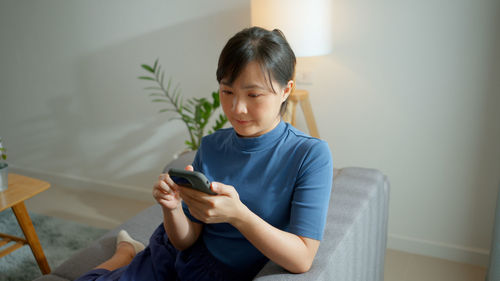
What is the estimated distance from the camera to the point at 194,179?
879 millimetres

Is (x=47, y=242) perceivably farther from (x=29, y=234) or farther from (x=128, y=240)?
(x=128, y=240)

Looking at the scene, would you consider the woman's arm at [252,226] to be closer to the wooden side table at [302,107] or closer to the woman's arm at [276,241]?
the woman's arm at [276,241]

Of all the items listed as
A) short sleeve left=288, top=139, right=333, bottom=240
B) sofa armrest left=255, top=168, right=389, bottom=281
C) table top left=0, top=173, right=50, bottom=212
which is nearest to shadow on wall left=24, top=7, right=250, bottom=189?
table top left=0, top=173, right=50, bottom=212

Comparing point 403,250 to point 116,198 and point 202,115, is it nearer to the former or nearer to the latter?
point 202,115

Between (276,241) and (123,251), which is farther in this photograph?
(123,251)

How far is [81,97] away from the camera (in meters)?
3.11

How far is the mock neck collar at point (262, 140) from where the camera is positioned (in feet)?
3.58

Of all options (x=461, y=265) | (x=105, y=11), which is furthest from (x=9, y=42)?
(x=461, y=265)

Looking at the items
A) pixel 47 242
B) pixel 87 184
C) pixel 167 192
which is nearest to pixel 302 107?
pixel 167 192

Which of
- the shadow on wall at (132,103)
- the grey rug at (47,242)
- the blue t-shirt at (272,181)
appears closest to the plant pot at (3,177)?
the grey rug at (47,242)

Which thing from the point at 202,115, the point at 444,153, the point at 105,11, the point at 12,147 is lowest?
the point at 12,147

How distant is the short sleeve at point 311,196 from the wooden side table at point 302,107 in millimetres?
1009

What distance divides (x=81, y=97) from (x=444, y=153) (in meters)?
2.46

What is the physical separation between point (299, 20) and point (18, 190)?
158 centimetres
